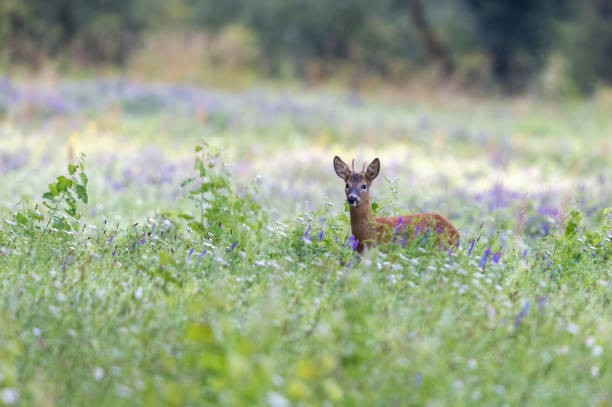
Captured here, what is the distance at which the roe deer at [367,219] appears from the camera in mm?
4848

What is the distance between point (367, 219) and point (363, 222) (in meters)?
0.03

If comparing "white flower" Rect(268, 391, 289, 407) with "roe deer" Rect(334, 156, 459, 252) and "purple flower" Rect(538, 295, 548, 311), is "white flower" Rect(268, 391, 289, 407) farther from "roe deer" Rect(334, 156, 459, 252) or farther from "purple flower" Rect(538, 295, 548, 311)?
"roe deer" Rect(334, 156, 459, 252)

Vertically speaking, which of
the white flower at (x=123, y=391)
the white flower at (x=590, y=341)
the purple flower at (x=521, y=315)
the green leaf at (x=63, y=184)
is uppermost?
the green leaf at (x=63, y=184)

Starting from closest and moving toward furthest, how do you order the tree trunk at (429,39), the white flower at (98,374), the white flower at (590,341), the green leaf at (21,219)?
the white flower at (98,374) < the white flower at (590,341) < the green leaf at (21,219) < the tree trunk at (429,39)

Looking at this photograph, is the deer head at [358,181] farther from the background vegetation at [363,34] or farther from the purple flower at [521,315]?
the background vegetation at [363,34]

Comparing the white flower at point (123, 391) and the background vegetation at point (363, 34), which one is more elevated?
the background vegetation at point (363, 34)

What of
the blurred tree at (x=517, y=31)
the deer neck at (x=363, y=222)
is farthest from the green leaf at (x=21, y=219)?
the blurred tree at (x=517, y=31)

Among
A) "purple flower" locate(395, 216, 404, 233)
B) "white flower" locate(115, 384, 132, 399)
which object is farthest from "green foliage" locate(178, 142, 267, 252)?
"white flower" locate(115, 384, 132, 399)

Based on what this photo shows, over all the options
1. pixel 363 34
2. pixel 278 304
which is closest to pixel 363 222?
pixel 278 304

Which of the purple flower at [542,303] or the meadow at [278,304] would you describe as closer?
the meadow at [278,304]

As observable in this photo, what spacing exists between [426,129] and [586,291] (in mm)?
12079

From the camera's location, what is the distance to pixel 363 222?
4930 millimetres

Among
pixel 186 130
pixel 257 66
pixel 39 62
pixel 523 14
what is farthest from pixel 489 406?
pixel 523 14

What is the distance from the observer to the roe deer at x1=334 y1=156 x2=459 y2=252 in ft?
15.9
